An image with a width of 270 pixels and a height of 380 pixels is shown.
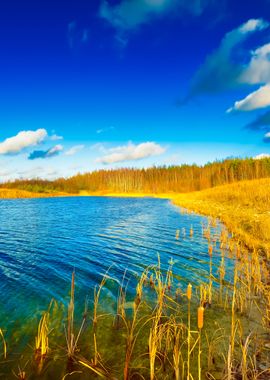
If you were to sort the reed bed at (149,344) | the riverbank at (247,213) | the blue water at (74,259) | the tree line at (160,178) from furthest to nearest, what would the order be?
the tree line at (160,178) → the riverbank at (247,213) → the blue water at (74,259) → the reed bed at (149,344)

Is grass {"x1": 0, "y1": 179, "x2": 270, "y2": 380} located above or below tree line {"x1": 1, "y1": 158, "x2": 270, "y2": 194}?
below

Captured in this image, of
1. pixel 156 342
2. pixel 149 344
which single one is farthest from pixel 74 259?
pixel 149 344

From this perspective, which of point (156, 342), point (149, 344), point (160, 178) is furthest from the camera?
point (160, 178)

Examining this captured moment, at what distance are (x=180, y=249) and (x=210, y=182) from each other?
314ft

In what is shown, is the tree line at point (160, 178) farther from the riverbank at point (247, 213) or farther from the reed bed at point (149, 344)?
the reed bed at point (149, 344)

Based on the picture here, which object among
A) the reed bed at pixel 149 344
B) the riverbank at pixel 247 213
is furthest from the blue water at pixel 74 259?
the riverbank at pixel 247 213

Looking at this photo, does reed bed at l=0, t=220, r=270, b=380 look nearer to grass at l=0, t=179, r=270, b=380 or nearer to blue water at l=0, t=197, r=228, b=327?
grass at l=0, t=179, r=270, b=380

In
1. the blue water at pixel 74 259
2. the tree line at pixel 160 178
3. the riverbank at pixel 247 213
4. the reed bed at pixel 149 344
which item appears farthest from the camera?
the tree line at pixel 160 178

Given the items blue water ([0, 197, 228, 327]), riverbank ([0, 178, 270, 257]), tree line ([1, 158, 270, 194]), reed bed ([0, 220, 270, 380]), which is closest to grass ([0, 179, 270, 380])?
reed bed ([0, 220, 270, 380])

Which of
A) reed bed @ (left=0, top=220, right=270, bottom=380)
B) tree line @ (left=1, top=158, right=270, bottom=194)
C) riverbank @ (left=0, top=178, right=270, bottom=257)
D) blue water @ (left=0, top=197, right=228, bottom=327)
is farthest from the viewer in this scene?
tree line @ (left=1, top=158, right=270, bottom=194)

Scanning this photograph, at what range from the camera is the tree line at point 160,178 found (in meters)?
101

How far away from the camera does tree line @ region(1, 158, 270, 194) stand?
101 m

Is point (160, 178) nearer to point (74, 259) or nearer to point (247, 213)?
point (247, 213)

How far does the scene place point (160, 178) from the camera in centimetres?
12800
